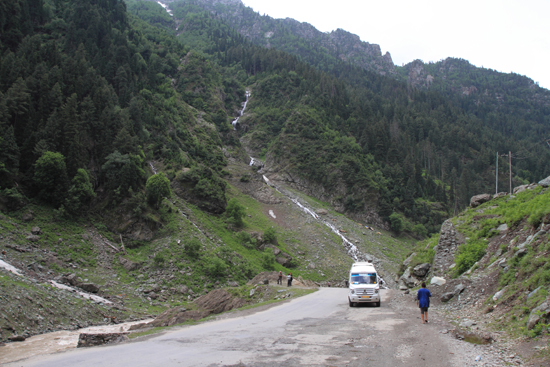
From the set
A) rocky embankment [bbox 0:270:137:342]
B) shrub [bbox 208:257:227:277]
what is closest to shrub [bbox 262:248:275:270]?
shrub [bbox 208:257:227:277]

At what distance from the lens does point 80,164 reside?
134ft

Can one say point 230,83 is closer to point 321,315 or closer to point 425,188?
point 425,188

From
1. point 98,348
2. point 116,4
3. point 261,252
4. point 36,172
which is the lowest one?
point 261,252

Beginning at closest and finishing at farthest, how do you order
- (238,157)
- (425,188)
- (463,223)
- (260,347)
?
(260,347) < (463,223) < (238,157) < (425,188)

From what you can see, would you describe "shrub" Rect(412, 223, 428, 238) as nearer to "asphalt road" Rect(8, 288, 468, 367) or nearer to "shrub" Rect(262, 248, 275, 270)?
"shrub" Rect(262, 248, 275, 270)

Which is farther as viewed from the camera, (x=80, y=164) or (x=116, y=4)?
(x=116, y=4)

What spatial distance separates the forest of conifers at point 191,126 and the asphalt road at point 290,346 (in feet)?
96.3

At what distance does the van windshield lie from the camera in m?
22.6

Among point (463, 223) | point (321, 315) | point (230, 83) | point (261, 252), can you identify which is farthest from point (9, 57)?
point (230, 83)

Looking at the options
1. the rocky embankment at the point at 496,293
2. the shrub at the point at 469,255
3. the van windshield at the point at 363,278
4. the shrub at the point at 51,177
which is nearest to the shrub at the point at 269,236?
the rocky embankment at the point at 496,293

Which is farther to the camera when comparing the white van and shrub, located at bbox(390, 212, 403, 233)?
shrub, located at bbox(390, 212, 403, 233)

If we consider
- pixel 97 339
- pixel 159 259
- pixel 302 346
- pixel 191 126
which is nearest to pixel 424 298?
pixel 302 346

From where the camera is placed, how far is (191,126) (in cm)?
8700

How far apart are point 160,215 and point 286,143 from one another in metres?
62.1
